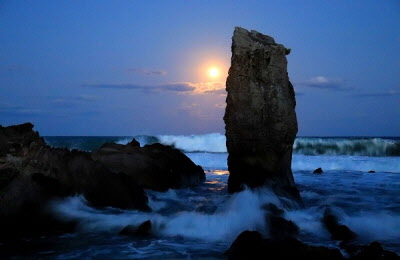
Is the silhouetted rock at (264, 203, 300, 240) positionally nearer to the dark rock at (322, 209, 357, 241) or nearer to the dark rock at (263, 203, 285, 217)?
the dark rock at (263, 203, 285, 217)

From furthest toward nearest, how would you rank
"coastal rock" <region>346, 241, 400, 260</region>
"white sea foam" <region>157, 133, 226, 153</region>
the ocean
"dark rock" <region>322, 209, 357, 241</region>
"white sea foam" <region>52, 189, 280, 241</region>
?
"white sea foam" <region>157, 133, 226, 153</region> → "white sea foam" <region>52, 189, 280, 241</region> → "dark rock" <region>322, 209, 357, 241</region> → the ocean → "coastal rock" <region>346, 241, 400, 260</region>

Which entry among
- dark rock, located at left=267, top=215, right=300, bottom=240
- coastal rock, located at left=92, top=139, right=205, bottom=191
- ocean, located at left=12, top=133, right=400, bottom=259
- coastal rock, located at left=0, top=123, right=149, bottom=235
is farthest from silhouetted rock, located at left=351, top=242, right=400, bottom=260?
coastal rock, located at left=92, top=139, right=205, bottom=191

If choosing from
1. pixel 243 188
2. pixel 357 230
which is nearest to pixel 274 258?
pixel 357 230

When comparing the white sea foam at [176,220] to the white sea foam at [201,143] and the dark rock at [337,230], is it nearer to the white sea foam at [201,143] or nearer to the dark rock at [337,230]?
the dark rock at [337,230]

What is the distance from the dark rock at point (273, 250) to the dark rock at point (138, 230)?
64.3 inches

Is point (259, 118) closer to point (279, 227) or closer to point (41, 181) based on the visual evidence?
point (279, 227)

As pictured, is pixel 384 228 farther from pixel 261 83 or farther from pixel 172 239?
pixel 261 83

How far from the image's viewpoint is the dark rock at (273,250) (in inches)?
169

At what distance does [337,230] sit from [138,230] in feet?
9.83

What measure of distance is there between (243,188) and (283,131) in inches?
62.7

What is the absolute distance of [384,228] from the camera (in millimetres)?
6695

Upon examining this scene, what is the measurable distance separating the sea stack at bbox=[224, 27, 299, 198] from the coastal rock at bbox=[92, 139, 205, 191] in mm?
2186

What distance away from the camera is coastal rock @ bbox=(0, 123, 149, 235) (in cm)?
616

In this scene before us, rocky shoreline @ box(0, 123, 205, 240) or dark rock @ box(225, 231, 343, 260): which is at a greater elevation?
rocky shoreline @ box(0, 123, 205, 240)
